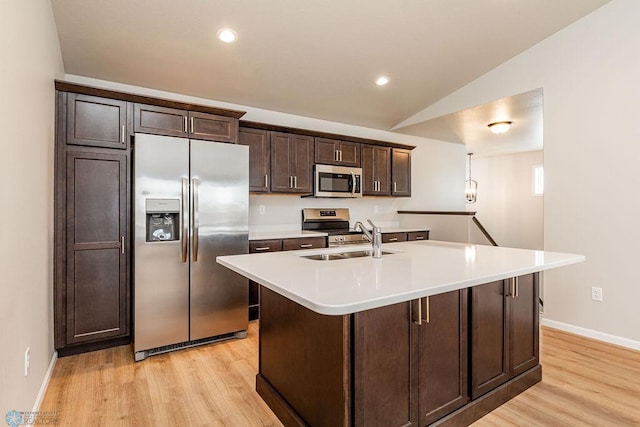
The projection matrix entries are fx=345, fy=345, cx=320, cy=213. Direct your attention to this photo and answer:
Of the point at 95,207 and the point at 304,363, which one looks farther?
the point at 95,207

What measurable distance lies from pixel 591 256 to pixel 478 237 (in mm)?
1816

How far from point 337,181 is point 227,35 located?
2137 mm

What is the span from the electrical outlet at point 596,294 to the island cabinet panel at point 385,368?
8.39 feet

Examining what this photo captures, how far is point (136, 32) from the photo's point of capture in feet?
9.00

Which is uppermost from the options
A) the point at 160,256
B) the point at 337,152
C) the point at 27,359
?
the point at 337,152

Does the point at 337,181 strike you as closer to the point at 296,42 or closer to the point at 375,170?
the point at 375,170

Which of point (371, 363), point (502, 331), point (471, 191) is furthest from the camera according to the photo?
point (471, 191)

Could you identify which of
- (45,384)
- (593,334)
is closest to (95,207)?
(45,384)

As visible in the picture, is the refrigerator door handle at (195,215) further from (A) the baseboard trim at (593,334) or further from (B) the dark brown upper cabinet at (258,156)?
(A) the baseboard trim at (593,334)

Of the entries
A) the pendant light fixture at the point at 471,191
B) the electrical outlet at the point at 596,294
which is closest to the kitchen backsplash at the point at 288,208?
the electrical outlet at the point at 596,294

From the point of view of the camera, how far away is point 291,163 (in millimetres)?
4109

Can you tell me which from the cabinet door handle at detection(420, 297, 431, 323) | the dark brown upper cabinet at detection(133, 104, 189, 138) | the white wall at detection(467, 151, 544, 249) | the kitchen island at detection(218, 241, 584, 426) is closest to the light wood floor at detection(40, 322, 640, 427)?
the kitchen island at detection(218, 241, 584, 426)

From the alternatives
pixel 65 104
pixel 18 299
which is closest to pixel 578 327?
pixel 18 299

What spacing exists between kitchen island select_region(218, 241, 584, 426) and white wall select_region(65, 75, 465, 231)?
217 cm
